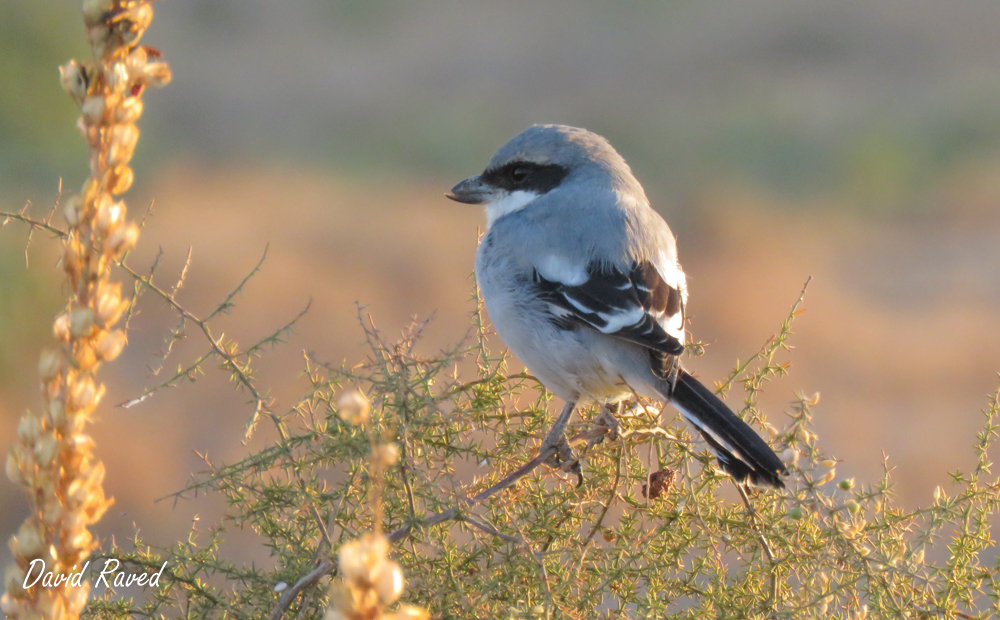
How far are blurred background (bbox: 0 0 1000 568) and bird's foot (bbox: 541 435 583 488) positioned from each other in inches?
15.5

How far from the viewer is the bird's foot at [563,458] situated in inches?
50.5

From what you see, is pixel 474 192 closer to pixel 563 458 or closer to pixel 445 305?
pixel 563 458

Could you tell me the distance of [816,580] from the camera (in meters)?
1.18

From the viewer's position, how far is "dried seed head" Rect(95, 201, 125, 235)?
580 mm

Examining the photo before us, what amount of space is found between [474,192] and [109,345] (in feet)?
6.00

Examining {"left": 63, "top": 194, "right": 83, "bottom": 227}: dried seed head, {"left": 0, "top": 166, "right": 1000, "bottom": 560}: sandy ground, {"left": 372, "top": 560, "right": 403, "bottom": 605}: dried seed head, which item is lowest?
{"left": 372, "top": 560, "right": 403, "bottom": 605}: dried seed head

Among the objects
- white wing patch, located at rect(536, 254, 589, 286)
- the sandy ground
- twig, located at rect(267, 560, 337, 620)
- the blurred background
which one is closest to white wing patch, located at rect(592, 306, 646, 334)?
white wing patch, located at rect(536, 254, 589, 286)

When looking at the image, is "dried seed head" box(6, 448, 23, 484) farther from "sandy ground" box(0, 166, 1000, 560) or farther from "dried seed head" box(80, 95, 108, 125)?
"sandy ground" box(0, 166, 1000, 560)

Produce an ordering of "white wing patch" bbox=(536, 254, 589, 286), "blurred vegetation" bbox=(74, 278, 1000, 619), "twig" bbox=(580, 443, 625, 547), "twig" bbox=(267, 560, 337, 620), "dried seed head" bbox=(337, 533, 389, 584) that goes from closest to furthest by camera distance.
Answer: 1. "dried seed head" bbox=(337, 533, 389, 584)
2. "twig" bbox=(267, 560, 337, 620)
3. "blurred vegetation" bbox=(74, 278, 1000, 619)
4. "twig" bbox=(580, 443, 625, 547)
5. "white wing patch" bbox=(536, 254, 589, 286)

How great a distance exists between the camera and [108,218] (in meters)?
0.58

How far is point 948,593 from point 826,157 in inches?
585

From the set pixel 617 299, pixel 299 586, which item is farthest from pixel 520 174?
pixel 299 586

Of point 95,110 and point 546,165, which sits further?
point 546,165

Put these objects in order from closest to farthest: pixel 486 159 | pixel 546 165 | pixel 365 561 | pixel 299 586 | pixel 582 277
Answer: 1. pixel 365 561
2. pixel 299 586
3. pixel 582 277
4. pixel 546 165
5. pixel 486 159
